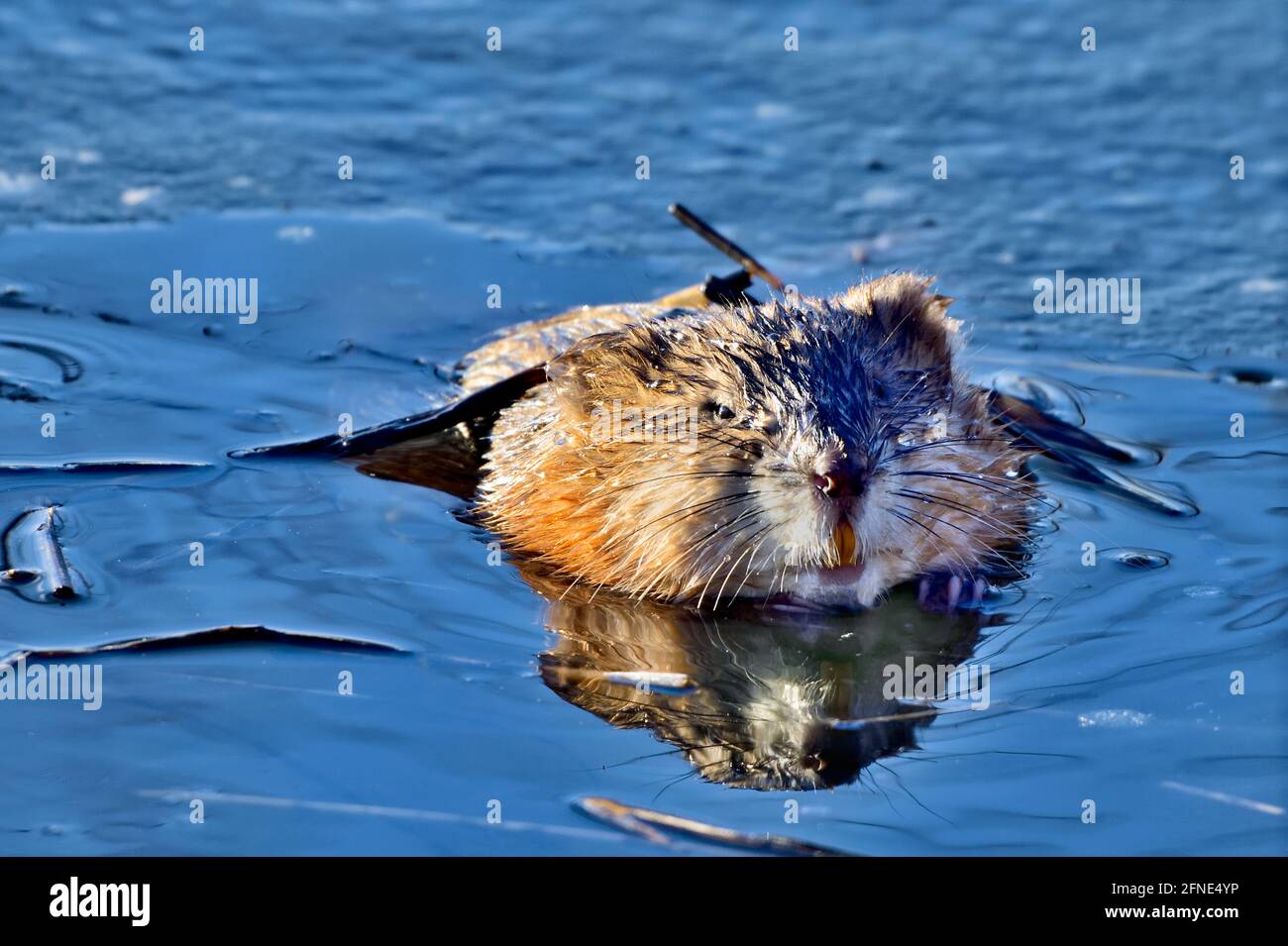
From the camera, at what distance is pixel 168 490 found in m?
6.13

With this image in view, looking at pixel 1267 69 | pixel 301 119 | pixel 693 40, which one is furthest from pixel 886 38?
pixel 301 119

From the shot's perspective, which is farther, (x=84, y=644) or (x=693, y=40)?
(x=693, y=40)

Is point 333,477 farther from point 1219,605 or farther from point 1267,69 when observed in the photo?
point 1267,69

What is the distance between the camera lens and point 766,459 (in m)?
5.14

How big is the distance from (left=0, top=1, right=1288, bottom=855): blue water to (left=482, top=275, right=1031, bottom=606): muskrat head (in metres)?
0.20

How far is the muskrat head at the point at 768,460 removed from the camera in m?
5.10

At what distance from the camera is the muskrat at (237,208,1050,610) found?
5.11 metres
